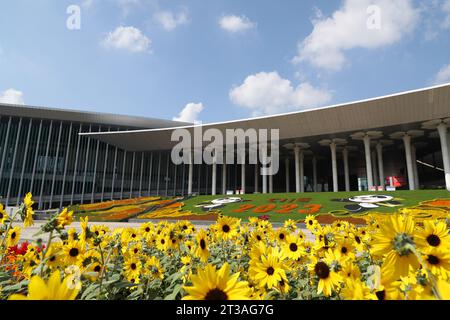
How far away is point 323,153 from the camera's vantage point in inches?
2151

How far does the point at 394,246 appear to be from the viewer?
1524 millimetres

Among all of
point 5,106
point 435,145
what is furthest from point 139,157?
point 435,145

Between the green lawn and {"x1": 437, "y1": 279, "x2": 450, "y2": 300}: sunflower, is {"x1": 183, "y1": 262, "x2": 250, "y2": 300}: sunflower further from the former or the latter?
the green lawn

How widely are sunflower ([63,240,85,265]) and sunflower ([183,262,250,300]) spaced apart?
5.73 ft

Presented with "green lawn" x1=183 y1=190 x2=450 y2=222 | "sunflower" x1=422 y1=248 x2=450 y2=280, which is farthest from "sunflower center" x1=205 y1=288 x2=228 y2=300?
"green lawn" x1=183 y1=190 x2=450 y2=222

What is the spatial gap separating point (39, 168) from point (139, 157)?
18.5 metres

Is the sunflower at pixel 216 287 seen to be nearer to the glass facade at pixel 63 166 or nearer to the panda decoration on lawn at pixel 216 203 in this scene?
the panda decoration on lawn at pixel 216 203

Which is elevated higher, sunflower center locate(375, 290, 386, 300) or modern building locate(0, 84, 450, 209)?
modern building locate(0, 84, 450, 209)

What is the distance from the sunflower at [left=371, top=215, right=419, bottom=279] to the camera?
5.06 ft

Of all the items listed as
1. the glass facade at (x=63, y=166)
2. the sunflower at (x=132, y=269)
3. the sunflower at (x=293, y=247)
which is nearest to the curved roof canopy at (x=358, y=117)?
the glass facade at (x=63, y=166)

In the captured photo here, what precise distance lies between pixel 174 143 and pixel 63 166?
22011mm

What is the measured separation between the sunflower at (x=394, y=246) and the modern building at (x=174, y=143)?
1334 inches

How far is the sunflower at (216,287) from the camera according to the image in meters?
1.49
